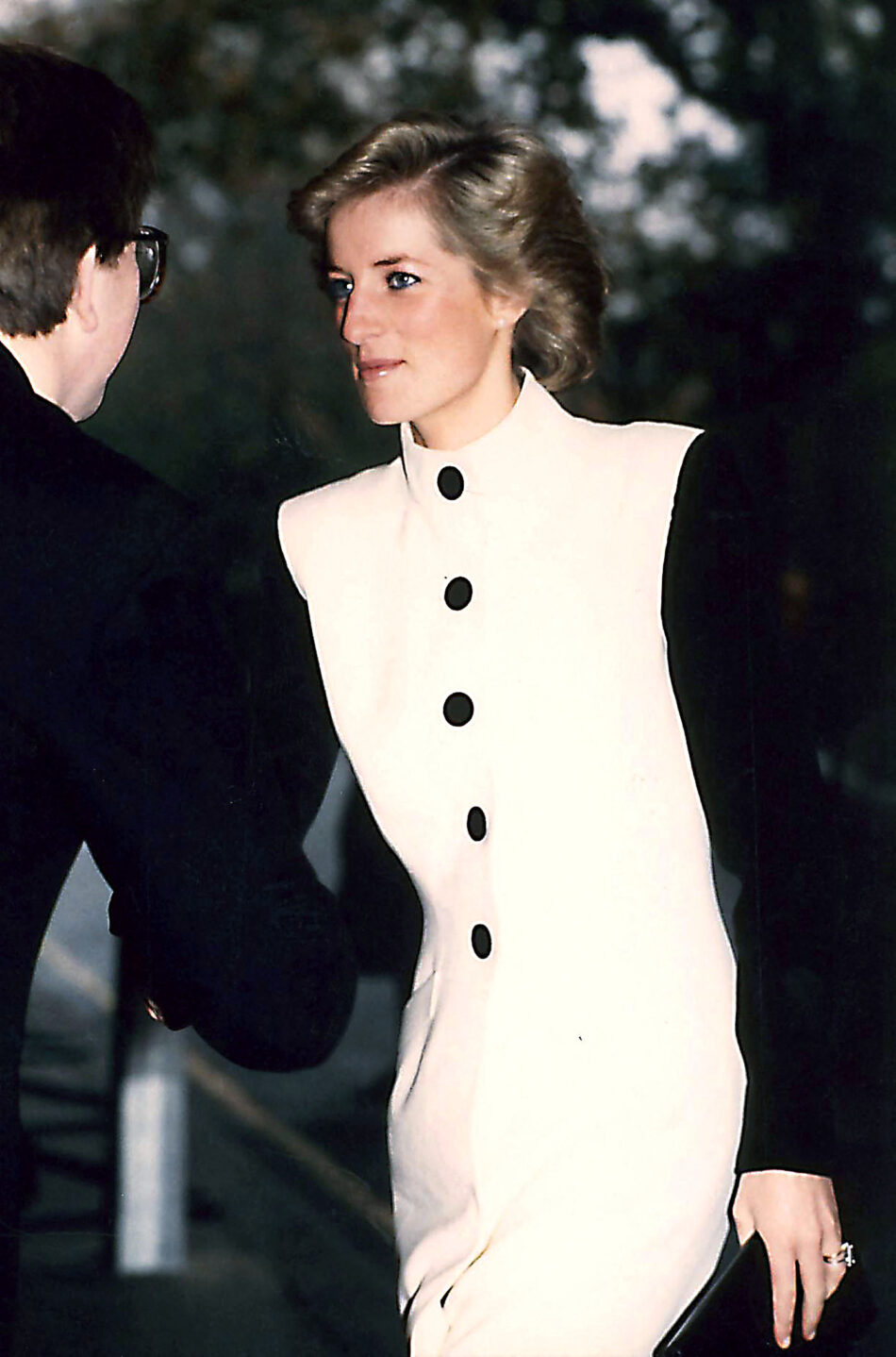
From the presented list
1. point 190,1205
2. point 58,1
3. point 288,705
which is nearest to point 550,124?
point 58,1

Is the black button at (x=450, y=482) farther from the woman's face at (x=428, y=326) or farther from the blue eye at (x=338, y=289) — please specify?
the blue eye at (x=338, y=289)

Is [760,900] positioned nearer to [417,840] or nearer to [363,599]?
[417,840]

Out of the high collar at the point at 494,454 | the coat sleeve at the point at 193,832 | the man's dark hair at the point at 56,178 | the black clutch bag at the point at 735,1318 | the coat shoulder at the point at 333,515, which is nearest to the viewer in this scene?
the coat sleeve at the point at 193,832

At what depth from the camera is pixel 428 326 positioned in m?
1.92

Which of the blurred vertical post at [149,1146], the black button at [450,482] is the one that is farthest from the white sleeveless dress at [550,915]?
the blurred vertical post at [149,1146]

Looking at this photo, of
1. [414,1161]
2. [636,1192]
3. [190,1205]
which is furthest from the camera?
[190,1205]

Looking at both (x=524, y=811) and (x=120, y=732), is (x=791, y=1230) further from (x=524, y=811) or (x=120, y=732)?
(x=120, y=732)

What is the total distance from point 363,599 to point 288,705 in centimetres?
18

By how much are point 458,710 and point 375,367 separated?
1.58ft

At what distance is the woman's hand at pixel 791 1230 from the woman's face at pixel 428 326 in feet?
3.33

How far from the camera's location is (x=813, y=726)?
2125 millimetres

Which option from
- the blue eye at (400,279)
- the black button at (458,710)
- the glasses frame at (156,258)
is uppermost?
the glasses frame at (156,258)

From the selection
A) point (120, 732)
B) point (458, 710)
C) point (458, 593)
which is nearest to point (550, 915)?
point (458, 710)

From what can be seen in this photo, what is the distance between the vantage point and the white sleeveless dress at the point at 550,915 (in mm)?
1789
